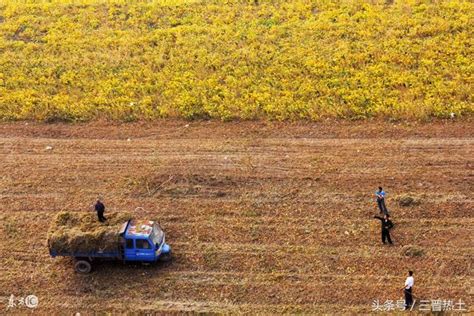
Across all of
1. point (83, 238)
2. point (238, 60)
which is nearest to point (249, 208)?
point (83, 238)

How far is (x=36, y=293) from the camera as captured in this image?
59.0 ft

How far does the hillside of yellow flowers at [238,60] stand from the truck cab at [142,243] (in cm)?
970

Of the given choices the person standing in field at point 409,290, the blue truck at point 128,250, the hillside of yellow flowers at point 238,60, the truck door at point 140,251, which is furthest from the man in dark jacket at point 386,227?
the hillside of yellow flowers at point 238,60

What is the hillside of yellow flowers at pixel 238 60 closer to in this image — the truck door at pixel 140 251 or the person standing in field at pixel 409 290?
the truck door at pixel 140 251

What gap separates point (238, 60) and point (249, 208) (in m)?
12.6

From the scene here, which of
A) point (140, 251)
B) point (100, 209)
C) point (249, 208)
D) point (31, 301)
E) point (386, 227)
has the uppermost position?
point (100, 209)

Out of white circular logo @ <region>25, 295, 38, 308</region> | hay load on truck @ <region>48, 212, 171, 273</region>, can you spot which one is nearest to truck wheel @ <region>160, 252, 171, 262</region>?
hay load on truck @ <region>48, 212, 171, 273</region>

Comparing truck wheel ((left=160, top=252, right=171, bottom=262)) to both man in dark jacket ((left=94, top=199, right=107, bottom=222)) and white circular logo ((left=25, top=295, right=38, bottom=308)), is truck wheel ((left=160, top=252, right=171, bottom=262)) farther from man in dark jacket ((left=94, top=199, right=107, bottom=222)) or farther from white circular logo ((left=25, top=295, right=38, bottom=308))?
white circular logo ((left=25, top=295, right=38, bottom=308))

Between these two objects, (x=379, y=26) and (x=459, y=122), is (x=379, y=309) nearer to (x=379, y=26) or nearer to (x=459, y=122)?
(x=459, y=122)

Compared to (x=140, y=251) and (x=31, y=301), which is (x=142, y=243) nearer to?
(x=140, y=251)

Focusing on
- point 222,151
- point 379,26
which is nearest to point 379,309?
point 222,151

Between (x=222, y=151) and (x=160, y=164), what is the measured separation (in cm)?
265

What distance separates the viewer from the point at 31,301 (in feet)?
58.0

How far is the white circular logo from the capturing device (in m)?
17.5
